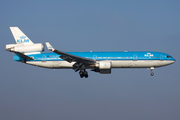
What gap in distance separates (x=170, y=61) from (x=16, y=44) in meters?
28.6

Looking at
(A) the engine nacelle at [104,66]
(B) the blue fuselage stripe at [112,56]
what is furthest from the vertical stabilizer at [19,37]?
(A) the engine nacelle at [104,66]

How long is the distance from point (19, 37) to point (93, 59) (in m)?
15.3

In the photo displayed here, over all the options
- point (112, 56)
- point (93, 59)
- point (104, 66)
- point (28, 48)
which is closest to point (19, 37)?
point (28, 48)

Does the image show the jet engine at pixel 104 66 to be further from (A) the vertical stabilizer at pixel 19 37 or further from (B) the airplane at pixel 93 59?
(A) the vertical stabilizer at pixel 19 37

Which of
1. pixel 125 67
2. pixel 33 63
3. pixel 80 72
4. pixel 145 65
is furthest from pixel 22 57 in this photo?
pixel 145 65

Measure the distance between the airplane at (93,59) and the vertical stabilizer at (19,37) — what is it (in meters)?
1.37

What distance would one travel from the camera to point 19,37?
204 ft

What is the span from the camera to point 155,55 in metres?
58.9

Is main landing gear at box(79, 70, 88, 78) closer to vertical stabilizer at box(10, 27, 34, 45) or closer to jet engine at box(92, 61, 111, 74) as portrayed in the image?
jet engine at box(92, 61, 111, 74)

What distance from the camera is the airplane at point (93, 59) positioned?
57438 mm

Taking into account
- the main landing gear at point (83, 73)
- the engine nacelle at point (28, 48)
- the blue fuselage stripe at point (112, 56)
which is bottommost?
the main landing gear at point (83, 73)

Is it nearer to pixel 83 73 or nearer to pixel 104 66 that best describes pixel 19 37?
pixel 83 73

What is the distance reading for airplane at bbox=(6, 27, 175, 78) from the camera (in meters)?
57.4

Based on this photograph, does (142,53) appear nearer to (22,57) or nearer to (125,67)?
(125,67)
